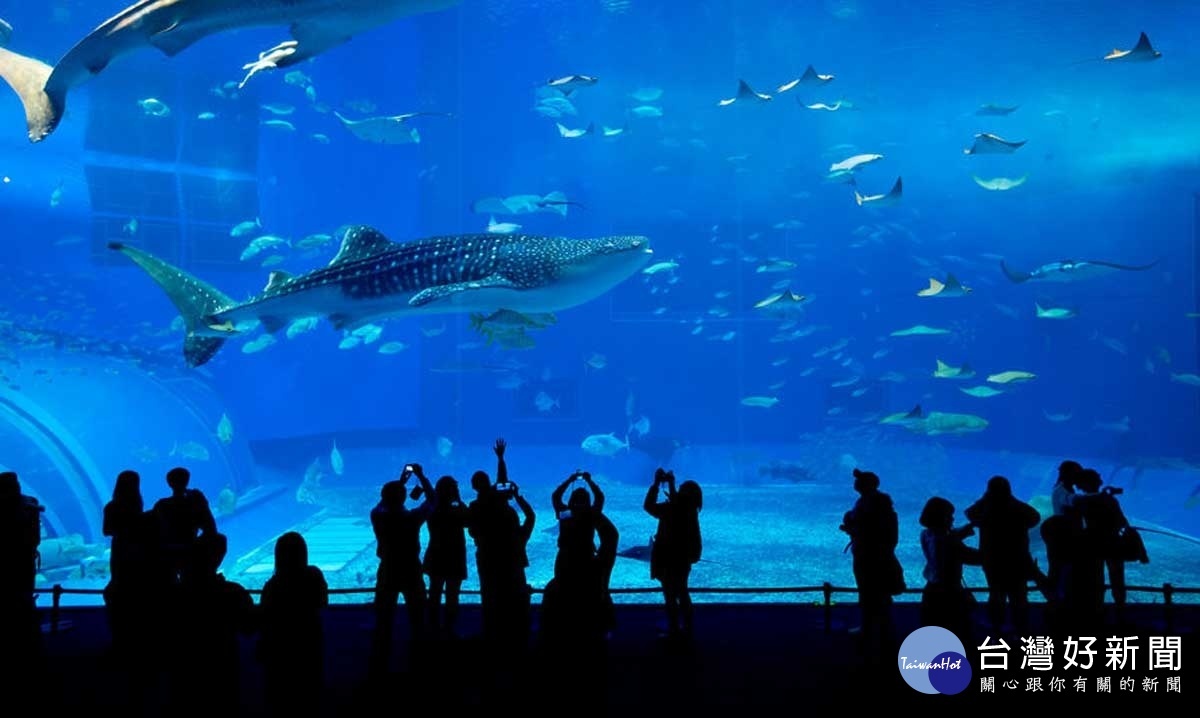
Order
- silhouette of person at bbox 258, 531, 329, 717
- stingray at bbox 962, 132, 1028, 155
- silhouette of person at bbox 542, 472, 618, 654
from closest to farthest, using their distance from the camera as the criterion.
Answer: silhouette of person at bbox 258, 531, 329, 717 < silhouette of person at bbox 542, 472, 618, 654 < stingray at bbox 962, 132, 1028, 155

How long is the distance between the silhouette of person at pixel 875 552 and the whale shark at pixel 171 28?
3342 mm

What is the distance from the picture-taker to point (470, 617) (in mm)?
4969

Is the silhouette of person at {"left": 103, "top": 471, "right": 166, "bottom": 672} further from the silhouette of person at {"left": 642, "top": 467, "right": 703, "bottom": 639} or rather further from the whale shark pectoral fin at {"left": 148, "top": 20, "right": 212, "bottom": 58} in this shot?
the silhouette of person at {"left": 642, "top": 467, "right": 703, "bottom": 639}

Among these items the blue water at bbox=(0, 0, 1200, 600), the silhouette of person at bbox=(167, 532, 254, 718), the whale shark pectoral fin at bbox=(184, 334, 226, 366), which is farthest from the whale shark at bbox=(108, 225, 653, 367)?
the blue water at bbox=(0, 0, 1200, 600)

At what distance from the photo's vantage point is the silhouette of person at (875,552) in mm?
3611

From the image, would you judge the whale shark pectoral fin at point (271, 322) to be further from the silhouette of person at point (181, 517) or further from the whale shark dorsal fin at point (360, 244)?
the silhouette of person at point (181, 517)

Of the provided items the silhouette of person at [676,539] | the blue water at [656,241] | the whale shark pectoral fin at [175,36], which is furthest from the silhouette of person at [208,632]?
the blue water at [656,241]

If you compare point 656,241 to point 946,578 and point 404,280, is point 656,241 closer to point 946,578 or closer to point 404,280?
point 404,280

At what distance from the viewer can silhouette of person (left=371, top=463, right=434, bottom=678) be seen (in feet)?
12.1

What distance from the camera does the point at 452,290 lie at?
5.41m

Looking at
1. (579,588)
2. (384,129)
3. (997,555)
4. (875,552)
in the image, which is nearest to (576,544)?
(579,588)

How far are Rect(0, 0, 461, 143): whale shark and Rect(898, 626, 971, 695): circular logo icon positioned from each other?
3.92 metres

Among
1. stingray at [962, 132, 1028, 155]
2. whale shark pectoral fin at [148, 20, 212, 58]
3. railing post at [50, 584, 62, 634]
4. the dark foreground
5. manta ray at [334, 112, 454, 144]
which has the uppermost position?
manta ray at [334, 112, 454, 144]

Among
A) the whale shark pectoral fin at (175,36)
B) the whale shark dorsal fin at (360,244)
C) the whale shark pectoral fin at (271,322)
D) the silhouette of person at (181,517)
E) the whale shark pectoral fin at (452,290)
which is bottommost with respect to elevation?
the silhouette of person at (181,517)
